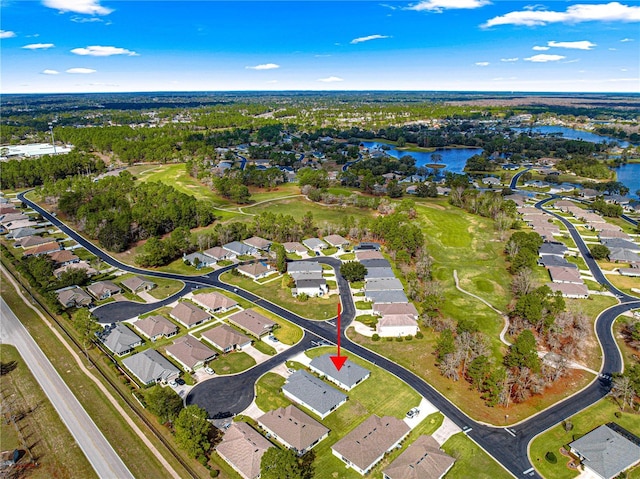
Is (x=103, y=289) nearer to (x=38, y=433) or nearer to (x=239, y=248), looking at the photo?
(x=239, y=248)

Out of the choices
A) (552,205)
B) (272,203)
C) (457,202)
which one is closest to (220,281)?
(272,203)

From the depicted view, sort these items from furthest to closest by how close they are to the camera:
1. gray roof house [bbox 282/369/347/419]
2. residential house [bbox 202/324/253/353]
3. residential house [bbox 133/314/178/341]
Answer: residential house [bbox 133/314/178/341]
residential house [bbox 202/324/253/353]
gray roof house [bbox 282/369/347/419]

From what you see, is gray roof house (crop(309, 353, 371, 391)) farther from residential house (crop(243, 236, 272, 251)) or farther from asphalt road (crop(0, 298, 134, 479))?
residential house (crop(243, 236, 272, 251))

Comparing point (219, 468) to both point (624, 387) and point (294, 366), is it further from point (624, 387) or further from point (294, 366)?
point (624, 387)

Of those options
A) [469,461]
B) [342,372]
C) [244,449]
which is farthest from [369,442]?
[244,449]

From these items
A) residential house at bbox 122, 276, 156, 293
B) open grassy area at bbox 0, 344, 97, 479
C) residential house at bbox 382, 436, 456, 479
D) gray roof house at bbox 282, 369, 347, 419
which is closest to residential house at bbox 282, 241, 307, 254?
residential house at bbox 122, 276, 156, 293
